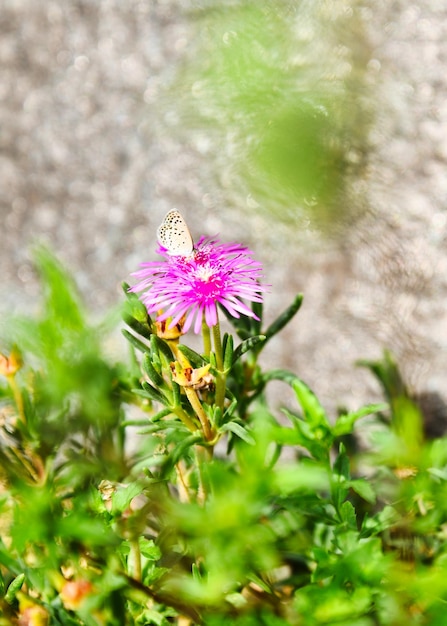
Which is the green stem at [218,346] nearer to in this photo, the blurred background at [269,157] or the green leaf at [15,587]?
the green leaf at [15,587]

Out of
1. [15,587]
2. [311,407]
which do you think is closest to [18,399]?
[15,587]

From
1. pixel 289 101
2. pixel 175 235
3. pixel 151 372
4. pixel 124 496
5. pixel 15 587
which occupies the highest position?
pixel 289 101

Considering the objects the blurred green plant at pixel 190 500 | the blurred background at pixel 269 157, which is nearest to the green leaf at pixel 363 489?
the blurred green plant at pixel 190 500

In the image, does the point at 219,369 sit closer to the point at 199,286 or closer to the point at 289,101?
the point at 199,286

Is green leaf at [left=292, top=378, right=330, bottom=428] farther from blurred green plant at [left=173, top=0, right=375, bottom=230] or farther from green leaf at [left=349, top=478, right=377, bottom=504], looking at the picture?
blurred green plant at [left=173, top=0, right=375, bottom=230]

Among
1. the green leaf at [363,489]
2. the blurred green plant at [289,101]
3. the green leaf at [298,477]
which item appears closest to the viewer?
the green leaf at [298,477]

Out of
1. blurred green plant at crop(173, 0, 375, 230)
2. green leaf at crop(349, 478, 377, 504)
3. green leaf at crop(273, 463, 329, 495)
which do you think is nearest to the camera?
green leaf at crop(273, 463, 329, 495)

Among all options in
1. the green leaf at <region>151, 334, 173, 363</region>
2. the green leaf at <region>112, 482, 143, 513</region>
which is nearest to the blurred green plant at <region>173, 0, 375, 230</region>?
the green leaf at <region>151, 334, 173, 363</region>
